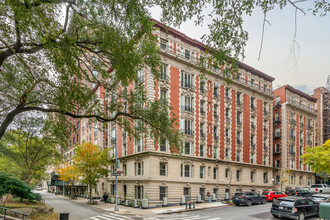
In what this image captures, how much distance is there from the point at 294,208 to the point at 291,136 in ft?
133

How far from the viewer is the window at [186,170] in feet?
119

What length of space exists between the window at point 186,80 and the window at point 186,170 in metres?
11.1

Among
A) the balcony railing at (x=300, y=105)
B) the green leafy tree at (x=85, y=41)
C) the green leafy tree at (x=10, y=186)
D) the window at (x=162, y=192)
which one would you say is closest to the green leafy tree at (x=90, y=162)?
the window at (x=162, y=192)

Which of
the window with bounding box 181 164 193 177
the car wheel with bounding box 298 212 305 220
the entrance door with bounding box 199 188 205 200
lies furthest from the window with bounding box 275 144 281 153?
the car wheel with bounding box 298 212 305 220

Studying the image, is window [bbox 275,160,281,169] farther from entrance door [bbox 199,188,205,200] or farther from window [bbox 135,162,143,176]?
window [bbox 135,162,143,176]

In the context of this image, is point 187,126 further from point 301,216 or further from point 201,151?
point 301,216

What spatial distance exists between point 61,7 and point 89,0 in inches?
44.8

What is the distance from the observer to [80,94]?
38.1ft

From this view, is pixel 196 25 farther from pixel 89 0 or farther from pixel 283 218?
pixel 283 218

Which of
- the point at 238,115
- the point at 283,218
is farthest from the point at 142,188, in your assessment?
the point at 238,115

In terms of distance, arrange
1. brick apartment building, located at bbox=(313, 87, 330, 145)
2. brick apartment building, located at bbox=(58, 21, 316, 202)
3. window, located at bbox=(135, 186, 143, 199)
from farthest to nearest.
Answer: brick apartment building, located at bbox=(313, 87, 330, 145) → window, located at bbox=(135, 186, 143, 199) → brick apartment building, located at bbox=(58, 21, 316, 202)

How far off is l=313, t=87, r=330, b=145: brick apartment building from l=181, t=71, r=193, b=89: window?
4853 centimetres

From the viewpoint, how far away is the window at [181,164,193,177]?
36344 millimetres

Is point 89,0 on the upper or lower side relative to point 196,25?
upper
